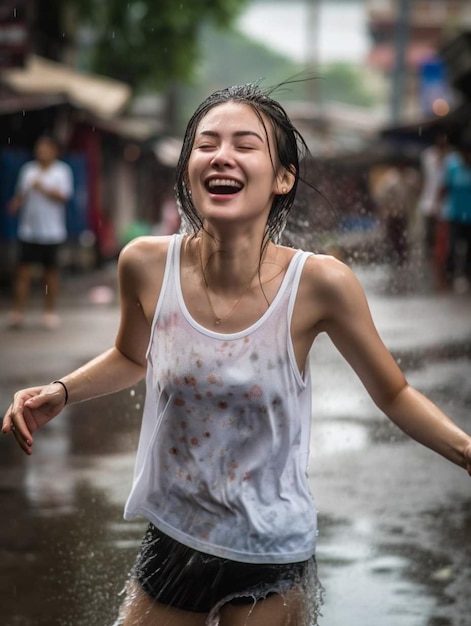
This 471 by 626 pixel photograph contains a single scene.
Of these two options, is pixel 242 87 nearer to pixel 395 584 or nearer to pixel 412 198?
pixel 395 584

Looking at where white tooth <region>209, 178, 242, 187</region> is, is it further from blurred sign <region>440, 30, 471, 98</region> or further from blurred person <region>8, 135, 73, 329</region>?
blurred sign <region>440, 30, 471, 98</region>

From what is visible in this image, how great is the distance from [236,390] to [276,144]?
505mm

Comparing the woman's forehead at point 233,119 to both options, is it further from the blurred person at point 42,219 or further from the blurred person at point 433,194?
the blurred person at point 433,194

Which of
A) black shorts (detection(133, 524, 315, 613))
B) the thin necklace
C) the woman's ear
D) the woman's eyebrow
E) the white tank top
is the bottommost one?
black shorts (detection(133, 524, 315, 613))

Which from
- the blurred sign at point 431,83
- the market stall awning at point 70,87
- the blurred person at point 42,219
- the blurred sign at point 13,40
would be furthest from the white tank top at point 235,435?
the blurred sign at point 431,83

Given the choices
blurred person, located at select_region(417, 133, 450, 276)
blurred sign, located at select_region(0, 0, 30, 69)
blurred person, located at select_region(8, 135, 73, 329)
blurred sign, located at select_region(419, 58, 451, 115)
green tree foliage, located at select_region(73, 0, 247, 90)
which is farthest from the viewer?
blurred sign, located at select_region(419, 58, 451, 115)

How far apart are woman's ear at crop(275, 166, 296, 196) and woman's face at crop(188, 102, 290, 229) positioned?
4 centimetres

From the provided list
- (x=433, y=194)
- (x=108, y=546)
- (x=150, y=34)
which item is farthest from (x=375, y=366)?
(x=150, y=34)


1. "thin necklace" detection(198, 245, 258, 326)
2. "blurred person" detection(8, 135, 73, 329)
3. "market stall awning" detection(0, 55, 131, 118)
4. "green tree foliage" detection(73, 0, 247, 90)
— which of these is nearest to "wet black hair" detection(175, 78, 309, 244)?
"thin necklace" detection(198, 245, 258, 326)

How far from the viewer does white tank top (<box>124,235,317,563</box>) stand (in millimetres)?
2277

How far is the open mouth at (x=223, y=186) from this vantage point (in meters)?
2.27

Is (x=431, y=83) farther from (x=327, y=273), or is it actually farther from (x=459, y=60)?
(x=327, y=273)

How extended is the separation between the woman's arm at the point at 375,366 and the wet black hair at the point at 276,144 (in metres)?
0.18

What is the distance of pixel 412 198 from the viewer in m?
17.4
